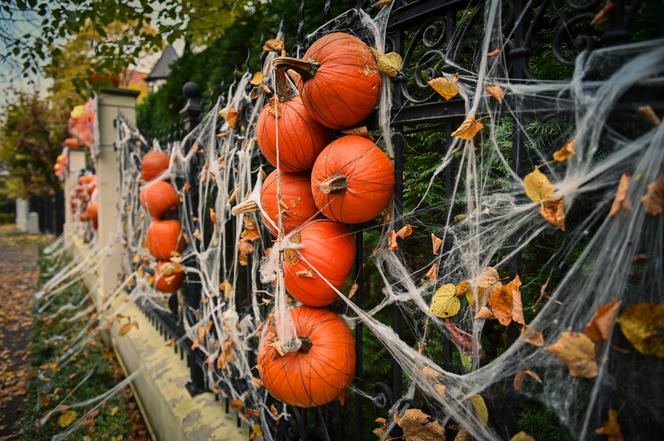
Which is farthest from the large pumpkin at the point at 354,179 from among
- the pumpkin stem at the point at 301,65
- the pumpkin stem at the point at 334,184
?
the pumpkin stem at the point at 301,65

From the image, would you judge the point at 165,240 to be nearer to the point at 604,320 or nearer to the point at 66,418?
the point at 66,418

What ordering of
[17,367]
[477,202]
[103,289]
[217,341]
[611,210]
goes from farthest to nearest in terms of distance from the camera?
[103,289], [17,367], [217,341], [477,202], [611,210]

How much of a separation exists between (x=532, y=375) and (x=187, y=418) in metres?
2.36

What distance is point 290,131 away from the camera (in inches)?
63.5

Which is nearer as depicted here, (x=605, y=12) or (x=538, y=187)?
(x=605, y=12)

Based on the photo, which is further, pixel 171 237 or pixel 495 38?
pixel 171 237

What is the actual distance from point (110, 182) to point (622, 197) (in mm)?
6156

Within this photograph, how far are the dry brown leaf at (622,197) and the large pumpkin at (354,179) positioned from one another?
2.28ft

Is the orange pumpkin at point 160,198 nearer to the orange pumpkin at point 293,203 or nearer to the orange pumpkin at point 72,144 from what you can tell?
the orange pumpkin at point 293,203

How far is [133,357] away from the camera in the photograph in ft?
13.8

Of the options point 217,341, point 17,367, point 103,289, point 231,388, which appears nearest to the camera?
point 231,388

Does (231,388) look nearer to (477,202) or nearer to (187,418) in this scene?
(187,418)

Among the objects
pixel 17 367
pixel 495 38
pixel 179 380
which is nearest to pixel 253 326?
pixel 179 380

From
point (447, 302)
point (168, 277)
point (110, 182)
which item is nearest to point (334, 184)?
point (447, 302)
